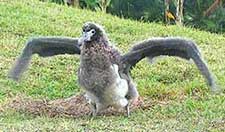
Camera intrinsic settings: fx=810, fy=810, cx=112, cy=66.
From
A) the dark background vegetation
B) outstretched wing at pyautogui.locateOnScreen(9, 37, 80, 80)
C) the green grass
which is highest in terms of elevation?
outstretched wing at pyautogui.locateOnScreen(9, 37, 80, 80)

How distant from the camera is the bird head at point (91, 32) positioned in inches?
286

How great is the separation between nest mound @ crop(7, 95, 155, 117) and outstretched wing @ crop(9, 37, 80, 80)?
306 mm

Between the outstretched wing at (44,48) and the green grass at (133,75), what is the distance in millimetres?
245

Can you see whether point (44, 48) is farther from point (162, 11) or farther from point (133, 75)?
point (162, 11)

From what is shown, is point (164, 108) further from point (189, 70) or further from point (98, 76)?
point (189, 70)

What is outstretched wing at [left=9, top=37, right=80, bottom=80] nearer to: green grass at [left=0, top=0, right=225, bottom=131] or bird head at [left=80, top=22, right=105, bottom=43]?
Result: green grass at [left=0, top=0, right=225, bottom=131]

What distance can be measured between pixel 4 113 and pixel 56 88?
1.27 m

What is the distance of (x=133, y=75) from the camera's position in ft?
Result: 31.4

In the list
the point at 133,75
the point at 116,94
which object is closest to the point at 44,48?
the point at 116,94

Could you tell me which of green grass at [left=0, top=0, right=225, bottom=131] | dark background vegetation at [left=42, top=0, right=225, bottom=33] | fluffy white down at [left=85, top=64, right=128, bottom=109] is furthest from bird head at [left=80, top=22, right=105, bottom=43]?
dark background vegetation at [left=42, top=0, right=225, bottom=33]

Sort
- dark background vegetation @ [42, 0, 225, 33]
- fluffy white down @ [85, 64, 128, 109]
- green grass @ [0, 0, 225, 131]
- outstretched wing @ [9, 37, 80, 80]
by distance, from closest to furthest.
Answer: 1. green grass @ [0, 0, 225, 131]
2. fluffy white down @ [85, 64, 128, 109]
3. outstretched wing @ [9, 37, 80, 80]
4. dark background vegetation @ [42, 0, 225, 33]

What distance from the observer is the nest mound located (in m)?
7.82

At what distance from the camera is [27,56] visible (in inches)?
314

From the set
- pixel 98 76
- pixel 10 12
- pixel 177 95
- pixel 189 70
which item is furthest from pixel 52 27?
pixel 98 76
